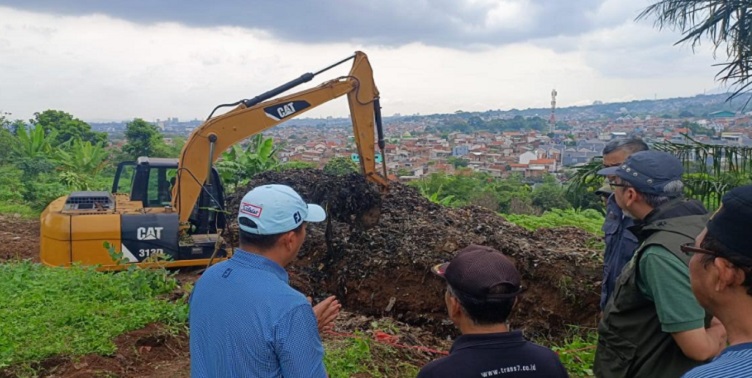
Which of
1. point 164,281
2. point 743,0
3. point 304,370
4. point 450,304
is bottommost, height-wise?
point 164,281

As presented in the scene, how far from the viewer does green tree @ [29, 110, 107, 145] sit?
2466 centimetres

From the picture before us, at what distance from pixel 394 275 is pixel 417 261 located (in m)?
0.39

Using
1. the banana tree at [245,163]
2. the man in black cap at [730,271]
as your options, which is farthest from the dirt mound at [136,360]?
the banana tree at [245,163]

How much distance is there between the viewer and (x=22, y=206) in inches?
553

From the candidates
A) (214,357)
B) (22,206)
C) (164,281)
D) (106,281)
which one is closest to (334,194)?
(164,281)

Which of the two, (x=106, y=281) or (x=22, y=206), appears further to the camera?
(x=22, y=206)

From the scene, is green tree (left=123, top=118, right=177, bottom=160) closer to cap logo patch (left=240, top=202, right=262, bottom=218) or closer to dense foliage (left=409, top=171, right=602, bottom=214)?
dense foliage (left=409, top=171, right=602, bottom=214)

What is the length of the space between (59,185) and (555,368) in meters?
15.8

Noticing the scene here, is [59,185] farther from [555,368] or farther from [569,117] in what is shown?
[569,117]

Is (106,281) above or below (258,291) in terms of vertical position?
below

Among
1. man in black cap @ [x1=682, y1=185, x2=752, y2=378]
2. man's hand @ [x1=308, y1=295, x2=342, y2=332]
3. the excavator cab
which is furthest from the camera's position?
the excavator cab

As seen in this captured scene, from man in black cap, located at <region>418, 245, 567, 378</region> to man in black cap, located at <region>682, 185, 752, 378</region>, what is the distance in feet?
1.87

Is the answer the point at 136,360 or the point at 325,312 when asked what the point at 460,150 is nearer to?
the point at 136,360

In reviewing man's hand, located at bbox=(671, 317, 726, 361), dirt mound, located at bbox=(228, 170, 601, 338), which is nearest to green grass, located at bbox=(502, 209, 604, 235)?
dirt mound, located at bbox=(228, 170, 601, 338)
